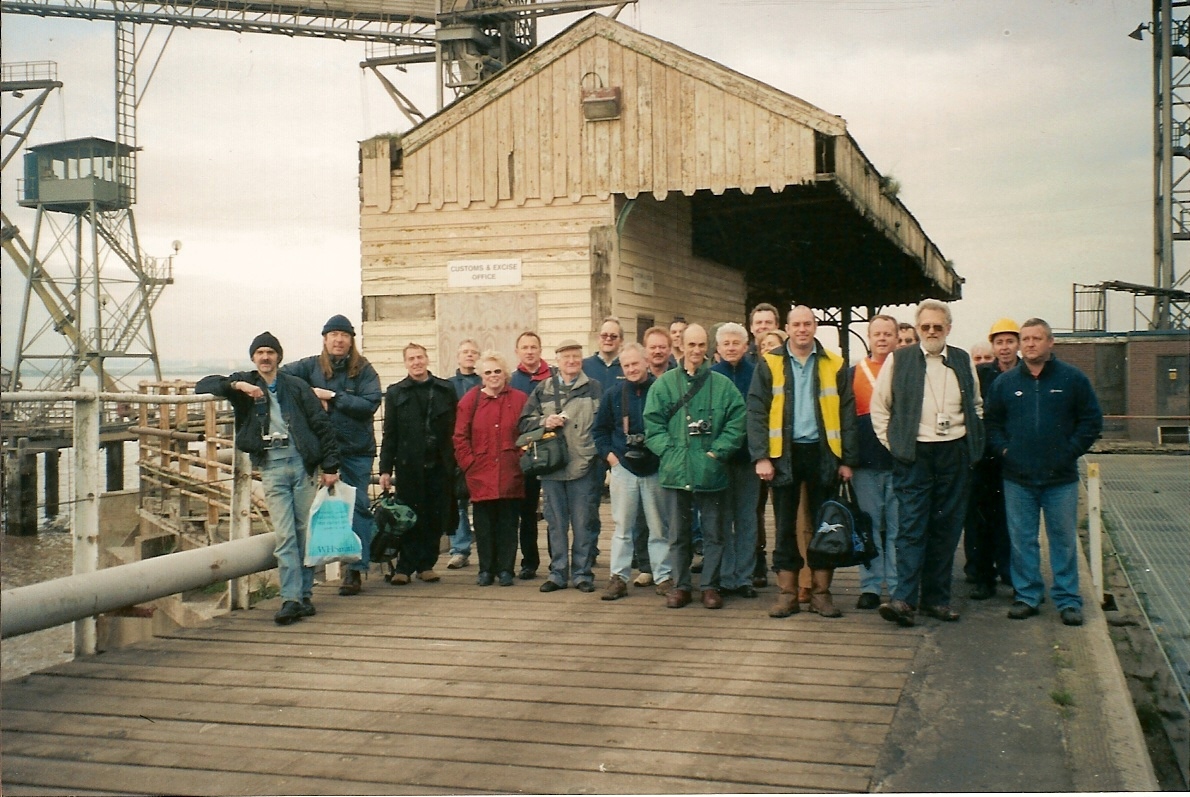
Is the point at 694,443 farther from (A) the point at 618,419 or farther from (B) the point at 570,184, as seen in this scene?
(B) the point at 570,184

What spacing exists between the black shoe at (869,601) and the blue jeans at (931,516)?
395mm

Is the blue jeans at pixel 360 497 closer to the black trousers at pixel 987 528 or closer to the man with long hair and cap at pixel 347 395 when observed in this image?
the man with long hair and cap at pixel 347 395

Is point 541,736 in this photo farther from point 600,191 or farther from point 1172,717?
point 600,191

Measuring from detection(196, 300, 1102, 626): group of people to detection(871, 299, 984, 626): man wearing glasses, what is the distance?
1 cm

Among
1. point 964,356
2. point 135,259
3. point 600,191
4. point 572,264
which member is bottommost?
point 964,356

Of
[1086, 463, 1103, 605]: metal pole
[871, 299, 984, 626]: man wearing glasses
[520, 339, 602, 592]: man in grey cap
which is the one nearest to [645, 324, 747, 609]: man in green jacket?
[520, 339, 602, 592]: man in grey cap

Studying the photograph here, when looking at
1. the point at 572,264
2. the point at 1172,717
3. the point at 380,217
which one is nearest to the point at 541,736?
the point at 1172,717

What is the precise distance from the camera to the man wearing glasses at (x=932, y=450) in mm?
6070

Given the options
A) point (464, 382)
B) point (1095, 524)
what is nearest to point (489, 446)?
point (464, 382)

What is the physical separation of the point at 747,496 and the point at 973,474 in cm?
157

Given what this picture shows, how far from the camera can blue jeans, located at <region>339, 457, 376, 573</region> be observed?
7.30 m

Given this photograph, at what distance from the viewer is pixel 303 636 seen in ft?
19.8

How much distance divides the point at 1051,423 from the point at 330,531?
4.36 metres

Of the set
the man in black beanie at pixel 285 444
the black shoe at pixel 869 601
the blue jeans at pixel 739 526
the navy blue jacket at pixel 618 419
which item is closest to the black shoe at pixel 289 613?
the man in black beanie at pixel 285 444
